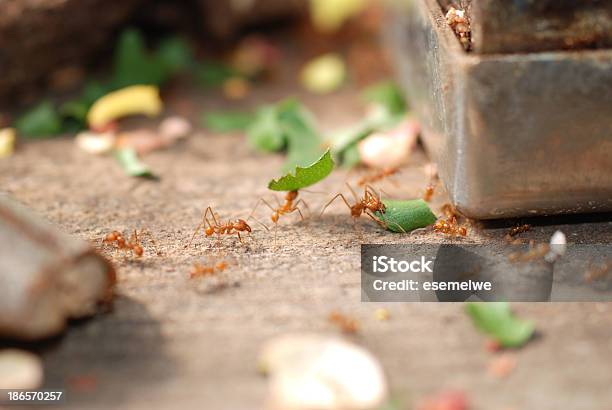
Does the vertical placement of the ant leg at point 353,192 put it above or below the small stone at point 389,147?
below

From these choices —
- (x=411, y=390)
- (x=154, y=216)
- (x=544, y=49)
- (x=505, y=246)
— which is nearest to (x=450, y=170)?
(x=505, y=246)

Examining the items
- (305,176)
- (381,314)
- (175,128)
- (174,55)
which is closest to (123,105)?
(175,128)

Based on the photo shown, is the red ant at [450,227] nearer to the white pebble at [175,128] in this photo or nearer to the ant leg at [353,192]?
A: the ant leg at [353,192]

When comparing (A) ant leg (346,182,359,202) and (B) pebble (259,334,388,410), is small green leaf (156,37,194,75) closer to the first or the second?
(A) ant leg (346,182,359,202)

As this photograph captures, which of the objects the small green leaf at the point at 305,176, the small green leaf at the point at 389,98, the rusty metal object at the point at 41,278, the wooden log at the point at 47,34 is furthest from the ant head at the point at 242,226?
the wooden log at the point at 47,34

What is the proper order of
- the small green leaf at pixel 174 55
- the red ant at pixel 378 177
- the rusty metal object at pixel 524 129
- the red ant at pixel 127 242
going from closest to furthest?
the rusty metal object at pixel 524 129
the red ant at pixel 127 242
the red ant at pixel 378 177
the small green leaf at pixel 174 55

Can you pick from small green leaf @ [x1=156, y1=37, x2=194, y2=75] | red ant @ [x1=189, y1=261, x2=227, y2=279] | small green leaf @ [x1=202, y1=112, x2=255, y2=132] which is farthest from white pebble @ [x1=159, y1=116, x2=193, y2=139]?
red ant @ [x1=189, y1=261, x2=227, y2=279]

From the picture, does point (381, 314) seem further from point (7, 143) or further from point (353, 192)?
point (7, 143)
